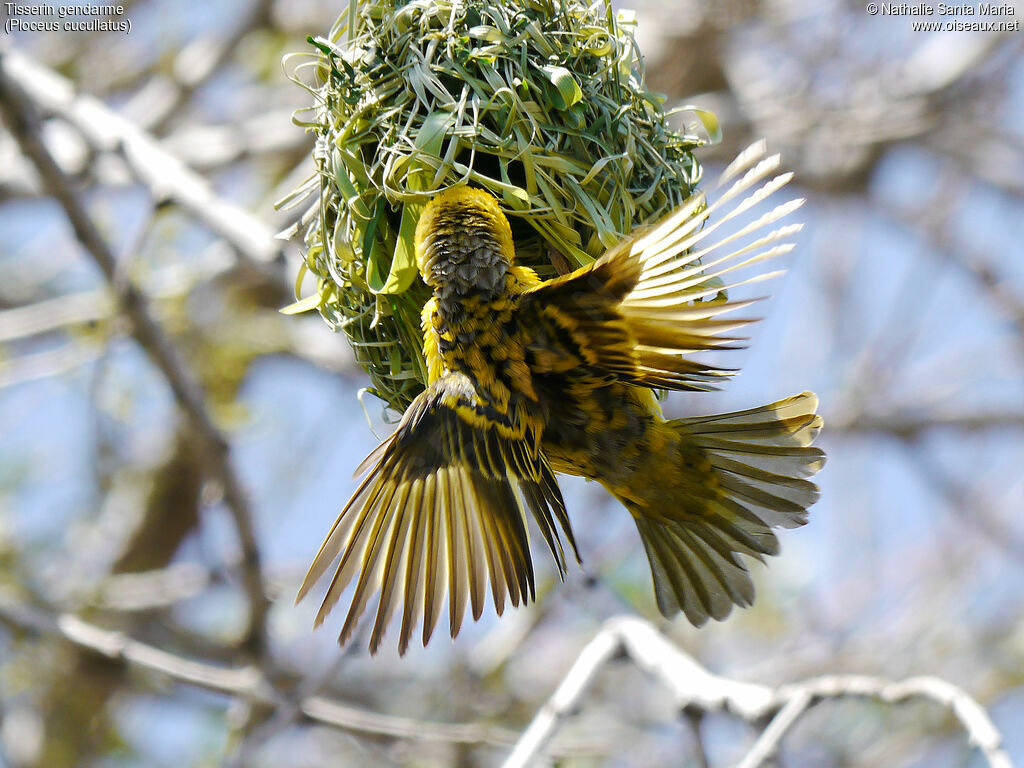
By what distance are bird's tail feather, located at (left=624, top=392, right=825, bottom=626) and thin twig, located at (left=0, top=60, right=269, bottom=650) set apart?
1.29 meters

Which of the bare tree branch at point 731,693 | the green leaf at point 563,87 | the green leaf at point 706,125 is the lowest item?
the bare tree branch at point 731,693

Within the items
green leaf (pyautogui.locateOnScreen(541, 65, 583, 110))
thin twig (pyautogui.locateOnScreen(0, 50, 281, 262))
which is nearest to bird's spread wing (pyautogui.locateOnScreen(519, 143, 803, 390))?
green leaf (pyautogui.locateOnScreen(541, 65, 583, 110))

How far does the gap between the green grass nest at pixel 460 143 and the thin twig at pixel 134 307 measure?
3.19 ft

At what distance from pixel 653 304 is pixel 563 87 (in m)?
0.45

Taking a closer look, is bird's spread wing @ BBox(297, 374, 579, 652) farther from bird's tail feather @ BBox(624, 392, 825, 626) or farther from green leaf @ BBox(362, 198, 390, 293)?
bird's tail feather @ BBox(624, 392, 825, 626)

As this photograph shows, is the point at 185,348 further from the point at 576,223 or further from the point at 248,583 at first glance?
the point at 576,223

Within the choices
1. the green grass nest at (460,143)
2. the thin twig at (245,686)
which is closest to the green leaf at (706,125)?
the green grass nest at (460,143)

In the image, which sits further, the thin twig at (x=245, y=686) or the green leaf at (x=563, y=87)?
the thin twig at (x=245, y=686)

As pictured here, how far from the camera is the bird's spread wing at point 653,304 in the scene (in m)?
1.37

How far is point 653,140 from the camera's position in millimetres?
1914

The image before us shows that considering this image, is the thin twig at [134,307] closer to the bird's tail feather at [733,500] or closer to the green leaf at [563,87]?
the bird's tail feather at [733,500]

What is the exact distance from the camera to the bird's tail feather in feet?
6.25

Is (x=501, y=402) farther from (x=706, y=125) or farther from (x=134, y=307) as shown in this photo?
(x=134, y=307)

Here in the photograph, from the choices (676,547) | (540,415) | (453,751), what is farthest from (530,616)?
(540,415)
